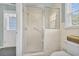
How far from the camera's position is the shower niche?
1.63 metres

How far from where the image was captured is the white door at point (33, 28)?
5.39 ft

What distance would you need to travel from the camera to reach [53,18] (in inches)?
64.3

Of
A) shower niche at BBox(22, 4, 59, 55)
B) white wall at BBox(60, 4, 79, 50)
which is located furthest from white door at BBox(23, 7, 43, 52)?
white wall at BBox(60, 4, 79, 50)

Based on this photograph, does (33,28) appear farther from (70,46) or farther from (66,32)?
(70,46)

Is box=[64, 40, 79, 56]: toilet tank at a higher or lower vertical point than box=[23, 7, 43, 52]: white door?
lower

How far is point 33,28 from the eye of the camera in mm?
1650

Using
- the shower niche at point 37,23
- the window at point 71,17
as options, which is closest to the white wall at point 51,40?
the shower niche at point 37,23

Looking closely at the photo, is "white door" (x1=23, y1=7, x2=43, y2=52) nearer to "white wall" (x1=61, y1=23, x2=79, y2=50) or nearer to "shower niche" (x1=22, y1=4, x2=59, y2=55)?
"shower niche" (x1=22, y1=4, x2=59, y2=55)

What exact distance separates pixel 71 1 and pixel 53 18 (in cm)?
52

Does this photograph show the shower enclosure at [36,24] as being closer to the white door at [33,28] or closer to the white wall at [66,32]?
the white door at [33,28]

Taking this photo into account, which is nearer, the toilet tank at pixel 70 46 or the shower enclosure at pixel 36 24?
the toilet tank at pixel 70 46

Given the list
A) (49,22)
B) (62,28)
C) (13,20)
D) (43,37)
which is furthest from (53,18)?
(13,20)

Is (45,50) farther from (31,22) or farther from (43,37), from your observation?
(31,22)

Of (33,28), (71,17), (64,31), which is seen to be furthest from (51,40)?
(71,17)
